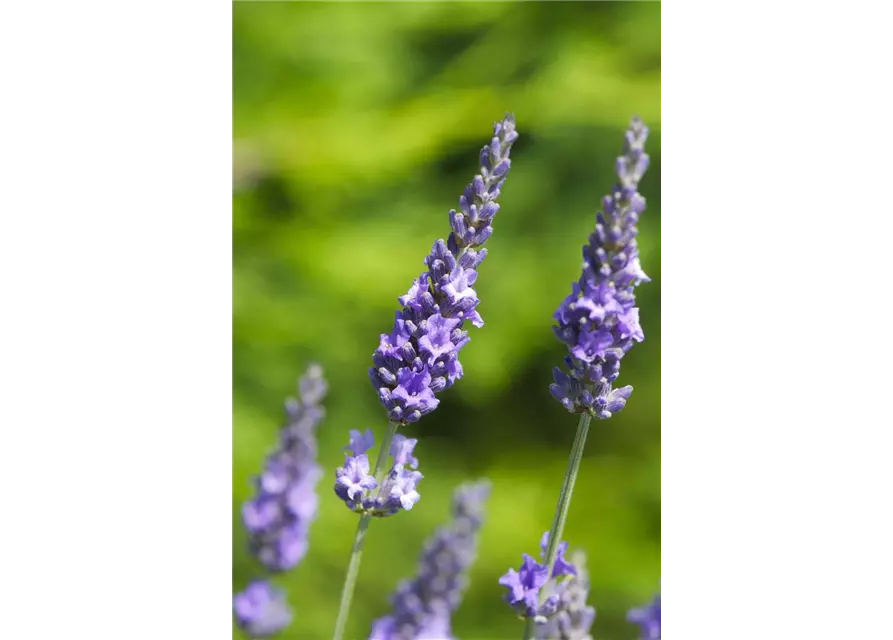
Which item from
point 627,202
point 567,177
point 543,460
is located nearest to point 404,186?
point 567,177

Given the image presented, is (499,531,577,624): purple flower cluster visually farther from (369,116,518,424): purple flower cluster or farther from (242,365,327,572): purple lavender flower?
(242,365,327,572): purple lavender flower

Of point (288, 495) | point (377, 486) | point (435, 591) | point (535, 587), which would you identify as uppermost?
point (288, 495)

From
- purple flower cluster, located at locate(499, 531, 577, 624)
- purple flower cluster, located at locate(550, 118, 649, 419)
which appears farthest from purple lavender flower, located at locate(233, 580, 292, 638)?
purple flower cluster, located at locate(550, 118, 649, 419)

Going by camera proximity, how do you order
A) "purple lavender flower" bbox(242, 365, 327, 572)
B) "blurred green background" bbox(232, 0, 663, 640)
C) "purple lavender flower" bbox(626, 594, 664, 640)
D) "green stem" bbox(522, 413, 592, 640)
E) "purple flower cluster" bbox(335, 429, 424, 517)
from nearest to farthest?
"green stem" bbox(522, 413, 592, 640) < "purple flower cluster" bbox(335, 429, 424, 517) < "purple lavender flower" bbox(626, 594, 664, 640) < "purple lavender flower" bbox(242, 365, 327, 572) < "blurred green background" bbox(232, 0, 663, 640)

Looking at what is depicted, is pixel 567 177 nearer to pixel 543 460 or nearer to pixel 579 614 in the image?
pixel 543 460

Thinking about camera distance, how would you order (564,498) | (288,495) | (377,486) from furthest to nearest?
(288,495) < (377,486) < (564,498)

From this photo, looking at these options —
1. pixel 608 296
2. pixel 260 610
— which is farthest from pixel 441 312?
pixel 260 610

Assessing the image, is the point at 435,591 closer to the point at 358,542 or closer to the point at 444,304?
the point at 358,542

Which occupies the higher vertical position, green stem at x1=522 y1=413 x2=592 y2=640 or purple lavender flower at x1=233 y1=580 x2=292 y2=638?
purple lavender flower at x1=233 y1=580 x2=292 y2=638
